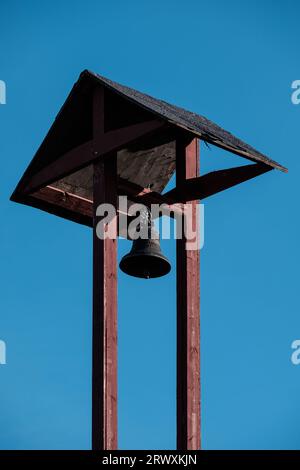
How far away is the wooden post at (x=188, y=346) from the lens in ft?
58.1

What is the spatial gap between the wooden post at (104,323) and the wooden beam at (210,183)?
3.21 feet

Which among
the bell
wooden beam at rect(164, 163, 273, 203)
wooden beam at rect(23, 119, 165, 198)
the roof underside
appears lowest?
the bell

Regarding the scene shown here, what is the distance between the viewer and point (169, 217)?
1920 centimetres

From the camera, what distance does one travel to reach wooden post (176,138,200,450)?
17703 millimetres

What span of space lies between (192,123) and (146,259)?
158 centimetres

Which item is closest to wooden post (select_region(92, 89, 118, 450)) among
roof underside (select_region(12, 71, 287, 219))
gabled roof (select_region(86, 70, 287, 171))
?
roof underside (select_region(12, 71, 287, 219))

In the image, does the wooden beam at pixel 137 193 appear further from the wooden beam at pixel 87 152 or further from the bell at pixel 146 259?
the wooden beam at pixel 87 152

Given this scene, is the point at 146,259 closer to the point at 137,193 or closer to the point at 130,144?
the point at 137,193

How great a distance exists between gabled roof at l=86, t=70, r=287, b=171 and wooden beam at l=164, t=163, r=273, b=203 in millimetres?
249

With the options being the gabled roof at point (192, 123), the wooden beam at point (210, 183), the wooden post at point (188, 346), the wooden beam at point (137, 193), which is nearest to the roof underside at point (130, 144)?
the gabled roof at point (192, 123)

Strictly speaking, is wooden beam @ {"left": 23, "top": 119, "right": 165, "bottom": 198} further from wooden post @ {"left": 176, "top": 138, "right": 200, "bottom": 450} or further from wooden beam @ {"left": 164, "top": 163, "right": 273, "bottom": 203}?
wooden post @ {"left": 176, "top": 138, "right": 200, "bottom": 450}
